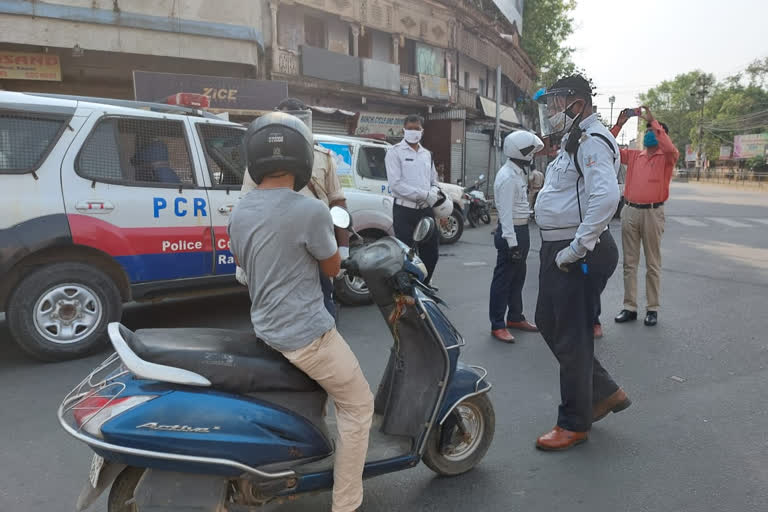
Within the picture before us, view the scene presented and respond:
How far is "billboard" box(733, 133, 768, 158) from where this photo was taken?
59438mm

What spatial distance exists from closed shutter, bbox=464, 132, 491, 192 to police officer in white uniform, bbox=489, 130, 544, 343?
1776cm

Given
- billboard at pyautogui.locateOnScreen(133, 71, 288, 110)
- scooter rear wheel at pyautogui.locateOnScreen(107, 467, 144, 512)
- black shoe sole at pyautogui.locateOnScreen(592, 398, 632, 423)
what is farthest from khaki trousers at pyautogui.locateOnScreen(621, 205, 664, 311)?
billboard at pyautogui.locateOnScreen(133, 71, 288, 110)

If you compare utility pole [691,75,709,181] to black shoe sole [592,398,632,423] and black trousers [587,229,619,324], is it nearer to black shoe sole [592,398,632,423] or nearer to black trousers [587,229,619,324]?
black shoe sole [592,398,632,423]

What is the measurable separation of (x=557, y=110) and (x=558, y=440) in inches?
74.4

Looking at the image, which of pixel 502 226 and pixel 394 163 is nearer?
pixel 502 226

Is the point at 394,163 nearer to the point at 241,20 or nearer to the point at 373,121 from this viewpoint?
the point at 241,20

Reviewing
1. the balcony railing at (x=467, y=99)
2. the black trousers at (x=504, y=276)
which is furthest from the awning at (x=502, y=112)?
the black trousers at (x=504, y=276)

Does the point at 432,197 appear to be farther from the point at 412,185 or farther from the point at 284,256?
the point at 284,256

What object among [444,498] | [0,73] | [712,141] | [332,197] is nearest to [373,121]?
[0,73]

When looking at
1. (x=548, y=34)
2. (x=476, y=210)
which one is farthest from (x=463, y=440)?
(x=548, y=34)

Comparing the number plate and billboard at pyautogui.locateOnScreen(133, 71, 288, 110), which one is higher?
billboard at pyautogui.locateOnScreen(133, 71, 288, 110)

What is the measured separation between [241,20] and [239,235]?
50.6 ft

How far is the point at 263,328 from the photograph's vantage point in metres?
2.22

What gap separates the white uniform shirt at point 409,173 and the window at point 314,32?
51.3ft
